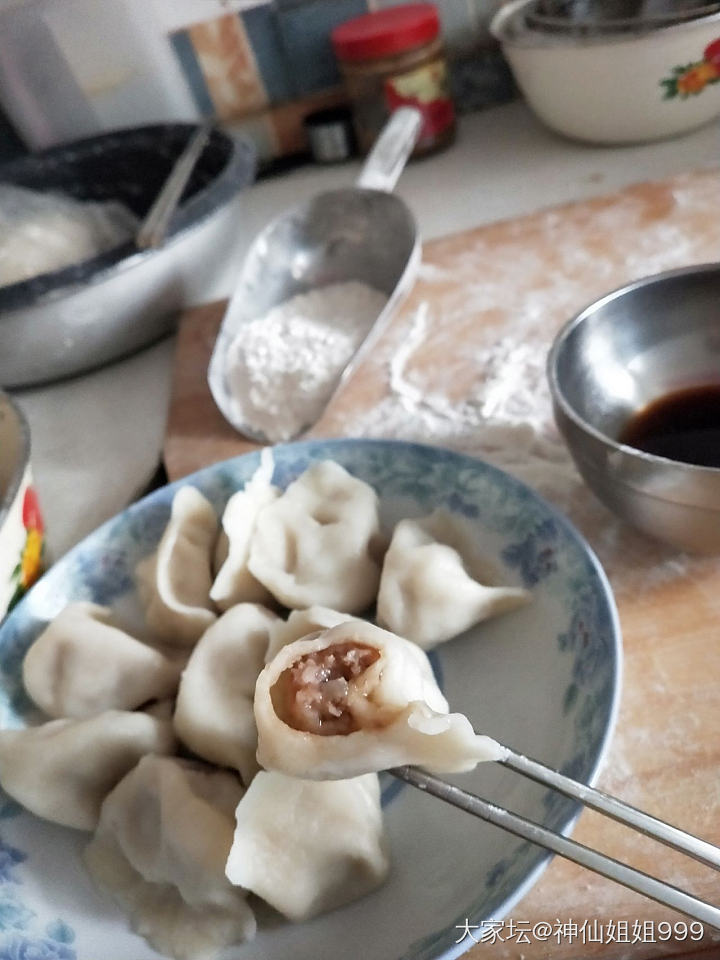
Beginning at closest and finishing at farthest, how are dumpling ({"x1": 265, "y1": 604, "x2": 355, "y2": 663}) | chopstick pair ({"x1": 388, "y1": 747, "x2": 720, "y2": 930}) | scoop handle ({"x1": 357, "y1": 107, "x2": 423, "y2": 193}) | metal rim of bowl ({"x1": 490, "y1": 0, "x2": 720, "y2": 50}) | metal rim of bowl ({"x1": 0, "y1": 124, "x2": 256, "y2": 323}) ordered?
chopstick pair ({"x1": 388, "y1": 747, "x2": 720, "y2": 930}) < dumpling ({"x1": 265, "y1": 604, "x2": 355, "y2": 663}) < metal rim of bowl ({"x1": 0, "y1": 124, "x2": 256, "y2": 323}) < metal rim of bowl ({"x1": 490, "y1": 0, "x2": 720, "y2": 50}) < scoop handle ({"x1": 357, "y1": 107, "x2": 423, "y2": 193})

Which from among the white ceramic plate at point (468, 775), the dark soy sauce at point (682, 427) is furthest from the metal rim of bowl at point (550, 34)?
the white ceramic plate at point (468, 775)

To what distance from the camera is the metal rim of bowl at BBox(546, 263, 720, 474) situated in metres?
0.52

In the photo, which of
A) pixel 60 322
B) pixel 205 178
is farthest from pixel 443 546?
pixel 205 178

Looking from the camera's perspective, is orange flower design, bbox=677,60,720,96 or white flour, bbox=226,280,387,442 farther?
orange flower design, bbox=677,60,720,96

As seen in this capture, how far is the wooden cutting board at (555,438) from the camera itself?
457 millimetres

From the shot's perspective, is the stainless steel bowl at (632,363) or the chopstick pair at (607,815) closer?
the chopstick pair at (607,815)

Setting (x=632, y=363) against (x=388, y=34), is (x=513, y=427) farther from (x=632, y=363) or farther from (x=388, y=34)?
(x=388, y=34)

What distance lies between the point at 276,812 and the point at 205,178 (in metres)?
0.94

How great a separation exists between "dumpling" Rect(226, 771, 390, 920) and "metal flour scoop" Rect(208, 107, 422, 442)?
595 millimetres

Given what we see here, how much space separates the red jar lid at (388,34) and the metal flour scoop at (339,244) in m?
0.19

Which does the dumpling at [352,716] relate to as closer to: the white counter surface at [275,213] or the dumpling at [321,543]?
the dumpling at [321,543]

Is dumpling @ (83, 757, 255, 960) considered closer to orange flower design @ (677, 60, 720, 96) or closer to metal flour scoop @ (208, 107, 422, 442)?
metal flour scoop @ (208, 107, 422, 442)

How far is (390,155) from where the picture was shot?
1104 mm

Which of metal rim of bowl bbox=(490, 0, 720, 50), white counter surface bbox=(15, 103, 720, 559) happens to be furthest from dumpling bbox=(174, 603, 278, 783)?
metal rim of bowl bbox=(490, 0, 720, 50)
